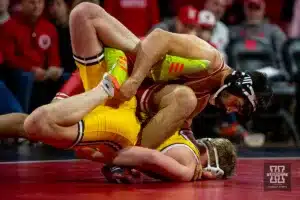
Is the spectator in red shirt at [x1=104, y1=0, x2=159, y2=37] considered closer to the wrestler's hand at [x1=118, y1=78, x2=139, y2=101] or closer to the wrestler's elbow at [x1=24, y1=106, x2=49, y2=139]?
the wrestler's hand at [x1=118, y1=78, x2=139, y2=101]

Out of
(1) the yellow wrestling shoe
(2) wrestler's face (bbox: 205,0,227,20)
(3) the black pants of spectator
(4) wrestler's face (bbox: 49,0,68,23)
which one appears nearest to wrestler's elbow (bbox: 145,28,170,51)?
(1) the yellow wrestling shoe

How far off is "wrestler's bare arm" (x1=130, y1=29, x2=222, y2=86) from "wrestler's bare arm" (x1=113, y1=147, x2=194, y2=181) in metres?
0.42

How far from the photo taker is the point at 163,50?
489 cm

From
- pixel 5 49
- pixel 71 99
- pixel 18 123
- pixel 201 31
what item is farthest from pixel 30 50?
pixel 71 99

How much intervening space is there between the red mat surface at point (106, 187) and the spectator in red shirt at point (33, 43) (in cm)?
199

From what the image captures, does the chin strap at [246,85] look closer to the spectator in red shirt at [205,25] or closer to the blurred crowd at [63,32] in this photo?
the blurred crowd at [63,32]

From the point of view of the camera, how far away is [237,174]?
537 cm

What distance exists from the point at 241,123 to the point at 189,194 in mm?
4183

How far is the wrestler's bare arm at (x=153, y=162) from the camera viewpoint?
4660mm

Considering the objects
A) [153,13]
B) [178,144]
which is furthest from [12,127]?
[153,13]

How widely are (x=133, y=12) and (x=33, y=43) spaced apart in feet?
4.09

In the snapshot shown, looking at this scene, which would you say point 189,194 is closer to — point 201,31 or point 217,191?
point 217,191

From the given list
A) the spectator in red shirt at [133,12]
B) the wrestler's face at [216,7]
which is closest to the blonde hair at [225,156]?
the spectator in red shirt at [133,12]

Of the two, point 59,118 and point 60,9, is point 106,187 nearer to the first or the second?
point 59,118
